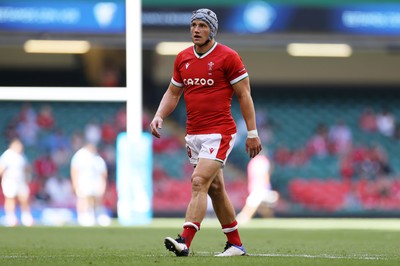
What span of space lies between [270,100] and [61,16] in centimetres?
862

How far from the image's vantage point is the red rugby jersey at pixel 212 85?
28.7 feet

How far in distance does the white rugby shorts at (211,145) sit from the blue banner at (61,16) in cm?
1414

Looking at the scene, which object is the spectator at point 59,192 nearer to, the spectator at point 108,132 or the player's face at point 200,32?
the spectator at point 108,132

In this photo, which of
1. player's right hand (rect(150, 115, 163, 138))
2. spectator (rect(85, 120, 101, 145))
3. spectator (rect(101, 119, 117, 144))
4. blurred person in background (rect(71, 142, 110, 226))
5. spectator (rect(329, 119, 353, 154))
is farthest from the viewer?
spectator (rect(329, 119, 353, 154))

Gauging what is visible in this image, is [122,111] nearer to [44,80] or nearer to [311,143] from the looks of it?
[44,80]

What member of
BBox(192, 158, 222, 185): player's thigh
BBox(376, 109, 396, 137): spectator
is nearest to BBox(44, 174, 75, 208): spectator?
BBox(376, 109, 396, 137): spectator

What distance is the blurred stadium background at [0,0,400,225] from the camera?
26078mm

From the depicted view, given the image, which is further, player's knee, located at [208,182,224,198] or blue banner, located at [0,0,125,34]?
blue banner, located at [0,0,125,34]

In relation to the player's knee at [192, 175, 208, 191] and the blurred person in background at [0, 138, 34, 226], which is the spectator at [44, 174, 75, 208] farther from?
the player's knee at [192, 175, 208, 191]

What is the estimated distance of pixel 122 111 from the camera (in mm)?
29484

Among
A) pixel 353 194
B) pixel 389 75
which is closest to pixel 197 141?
pixel 353 194

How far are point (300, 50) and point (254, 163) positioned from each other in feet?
18.7

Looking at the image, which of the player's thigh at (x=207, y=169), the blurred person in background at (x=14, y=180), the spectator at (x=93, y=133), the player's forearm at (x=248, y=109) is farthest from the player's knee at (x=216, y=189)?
the spectator at (x=93, y=133)

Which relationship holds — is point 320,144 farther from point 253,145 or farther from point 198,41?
point 198,41
